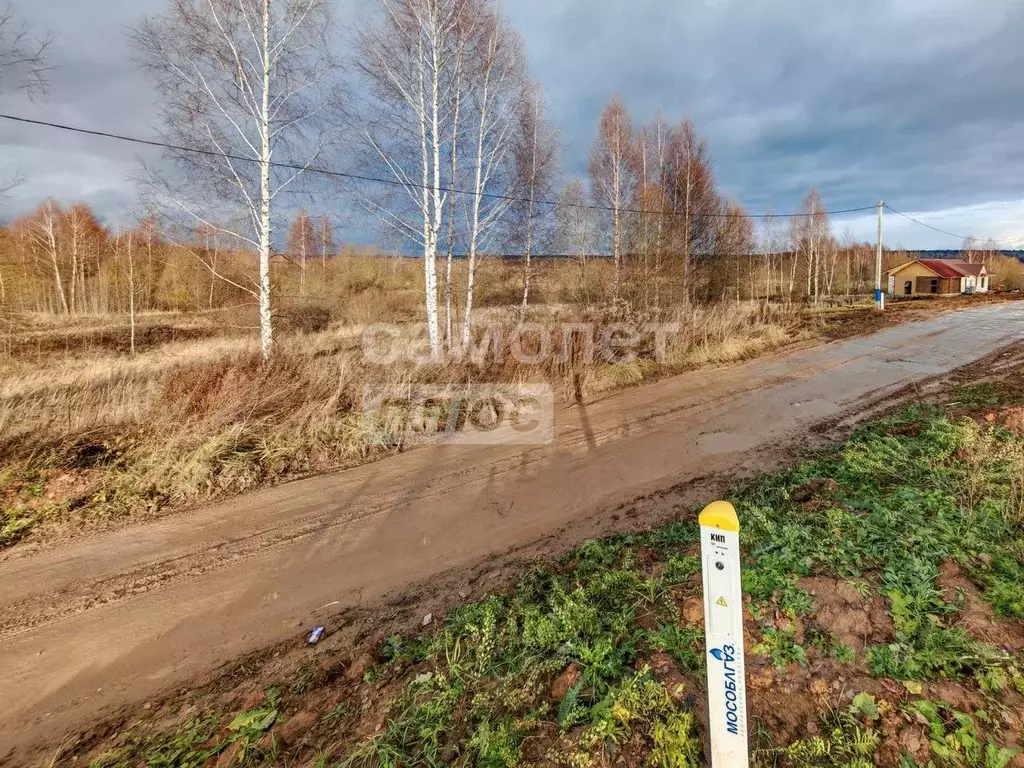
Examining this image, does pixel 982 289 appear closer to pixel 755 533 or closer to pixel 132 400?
pixel 755 533

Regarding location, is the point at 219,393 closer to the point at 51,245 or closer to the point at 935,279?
the point at 51,245

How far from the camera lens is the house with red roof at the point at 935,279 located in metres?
50.7

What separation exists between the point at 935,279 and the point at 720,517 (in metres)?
69.0

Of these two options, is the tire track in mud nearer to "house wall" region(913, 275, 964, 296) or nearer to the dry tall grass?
the dry tall grass

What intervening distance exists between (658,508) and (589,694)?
9.22ft

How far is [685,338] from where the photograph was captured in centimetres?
1366

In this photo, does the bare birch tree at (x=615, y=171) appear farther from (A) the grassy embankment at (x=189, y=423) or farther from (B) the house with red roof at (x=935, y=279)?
(B) the house with red roof at (x=935, y=279)

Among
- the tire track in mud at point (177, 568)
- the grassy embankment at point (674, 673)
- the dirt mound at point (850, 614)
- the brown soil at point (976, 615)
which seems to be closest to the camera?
the grassy embankment at point (674, 673)

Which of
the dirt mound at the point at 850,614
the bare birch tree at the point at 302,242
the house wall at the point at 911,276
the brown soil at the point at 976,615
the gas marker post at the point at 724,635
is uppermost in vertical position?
the house wall at the point at 911,276

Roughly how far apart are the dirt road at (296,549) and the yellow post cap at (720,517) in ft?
9.96

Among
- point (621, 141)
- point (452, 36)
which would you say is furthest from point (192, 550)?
point (621, 141)

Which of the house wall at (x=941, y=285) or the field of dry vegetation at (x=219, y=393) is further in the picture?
the house wall at (x=941, y=285)

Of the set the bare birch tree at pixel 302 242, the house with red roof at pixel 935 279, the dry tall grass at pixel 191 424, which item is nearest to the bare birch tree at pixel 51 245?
the bare birch tree at pixel 302 242

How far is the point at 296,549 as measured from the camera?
4.43m
